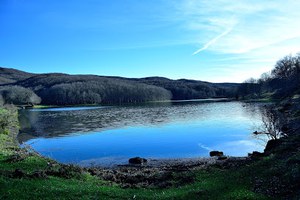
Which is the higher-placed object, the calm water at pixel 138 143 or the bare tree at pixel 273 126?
the bare tree at pixel 273 126

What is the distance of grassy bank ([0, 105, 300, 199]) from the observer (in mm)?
15891

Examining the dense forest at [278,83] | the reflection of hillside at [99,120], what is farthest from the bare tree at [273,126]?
the dense forest at [278,83]

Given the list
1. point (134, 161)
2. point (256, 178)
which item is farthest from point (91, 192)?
point (134, 161)

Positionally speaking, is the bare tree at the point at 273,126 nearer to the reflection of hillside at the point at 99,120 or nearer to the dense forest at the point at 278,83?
the reflection of hillside at the point at 99,120

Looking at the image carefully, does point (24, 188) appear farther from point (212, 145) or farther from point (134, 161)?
point (212, 145)

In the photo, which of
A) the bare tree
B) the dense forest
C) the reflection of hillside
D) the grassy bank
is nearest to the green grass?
the grassy bank

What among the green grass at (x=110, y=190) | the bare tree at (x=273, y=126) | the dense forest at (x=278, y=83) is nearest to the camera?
the green grass at (x=110, y=190)

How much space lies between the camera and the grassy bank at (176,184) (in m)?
15.9

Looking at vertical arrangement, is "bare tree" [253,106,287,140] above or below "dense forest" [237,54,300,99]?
below

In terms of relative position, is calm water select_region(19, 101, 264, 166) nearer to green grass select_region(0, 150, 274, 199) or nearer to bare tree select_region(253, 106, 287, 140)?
bare tree select_region(253, 106, 287, 140)

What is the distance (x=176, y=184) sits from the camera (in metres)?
22.1

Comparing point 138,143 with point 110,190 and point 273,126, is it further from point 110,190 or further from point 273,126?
point 110,190

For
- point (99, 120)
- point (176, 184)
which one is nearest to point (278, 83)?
point (99, 120)

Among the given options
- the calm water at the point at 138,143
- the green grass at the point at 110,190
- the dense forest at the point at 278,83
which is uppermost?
the dense forest at the point at 278,83
